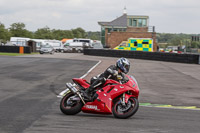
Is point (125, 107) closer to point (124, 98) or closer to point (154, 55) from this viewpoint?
point (124, 98)

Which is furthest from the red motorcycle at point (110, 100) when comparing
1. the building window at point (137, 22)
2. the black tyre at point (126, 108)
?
the building window at point (137, 22)

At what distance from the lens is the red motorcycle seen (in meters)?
7.92

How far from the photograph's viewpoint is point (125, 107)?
7.98 metres

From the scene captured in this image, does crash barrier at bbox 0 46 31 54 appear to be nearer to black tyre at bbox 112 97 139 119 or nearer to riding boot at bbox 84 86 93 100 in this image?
riding boot at bbox 84 86 93 100

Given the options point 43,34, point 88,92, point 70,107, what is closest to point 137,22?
point 88,92

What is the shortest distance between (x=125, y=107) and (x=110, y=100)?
13.7 inches

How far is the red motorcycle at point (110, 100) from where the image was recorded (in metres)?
7.92

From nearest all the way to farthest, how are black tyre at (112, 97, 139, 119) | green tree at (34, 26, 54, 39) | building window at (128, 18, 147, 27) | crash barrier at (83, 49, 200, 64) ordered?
black tyre at (112, 97, 139, 119), crash barrier at (83, 49, 200, 64), building window at (128, 18, 147, 27), green tree at (34, 26, 54, 39)

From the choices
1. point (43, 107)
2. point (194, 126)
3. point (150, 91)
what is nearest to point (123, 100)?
point (194, 126)

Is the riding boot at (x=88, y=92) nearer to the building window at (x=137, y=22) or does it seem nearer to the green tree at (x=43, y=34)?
the building window at (x=137, y=22)

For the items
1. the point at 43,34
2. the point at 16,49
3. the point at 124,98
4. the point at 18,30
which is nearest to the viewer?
the point at 124,98

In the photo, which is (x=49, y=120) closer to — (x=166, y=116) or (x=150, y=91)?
(x=166, y=116)

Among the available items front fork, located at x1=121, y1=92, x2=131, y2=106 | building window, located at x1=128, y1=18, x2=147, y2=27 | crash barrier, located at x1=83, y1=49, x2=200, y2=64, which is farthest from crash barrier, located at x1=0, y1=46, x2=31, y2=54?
front fork, located at x1=121, y1=92, x2=131, y2=106

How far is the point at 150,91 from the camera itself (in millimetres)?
14047
